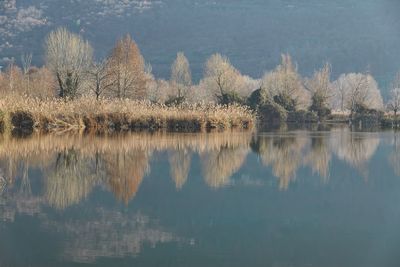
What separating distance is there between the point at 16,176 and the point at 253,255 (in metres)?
6.05

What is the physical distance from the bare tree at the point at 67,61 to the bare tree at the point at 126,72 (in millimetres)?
1999

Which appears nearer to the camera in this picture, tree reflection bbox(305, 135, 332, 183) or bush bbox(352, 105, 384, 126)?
tree reflection bbox(305, 135, 332, 183)

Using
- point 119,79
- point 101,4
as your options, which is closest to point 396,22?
point 101,4

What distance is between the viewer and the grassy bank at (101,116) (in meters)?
27.3

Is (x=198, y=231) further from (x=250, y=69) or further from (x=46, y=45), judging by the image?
(x=250, y=69)

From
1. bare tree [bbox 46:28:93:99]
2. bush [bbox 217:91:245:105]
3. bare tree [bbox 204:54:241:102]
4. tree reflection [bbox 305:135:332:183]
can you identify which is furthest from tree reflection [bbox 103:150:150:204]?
bare tree [bbox 204:54:241:102]

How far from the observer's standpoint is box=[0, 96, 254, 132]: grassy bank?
27.3m

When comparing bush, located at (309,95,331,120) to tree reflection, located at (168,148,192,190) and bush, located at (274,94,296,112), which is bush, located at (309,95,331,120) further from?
tree reflection, located at (168,148,192,190)

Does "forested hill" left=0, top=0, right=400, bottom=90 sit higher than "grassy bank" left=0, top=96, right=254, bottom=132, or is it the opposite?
"forested hill" left=0, top=0, right=400, bottom=90

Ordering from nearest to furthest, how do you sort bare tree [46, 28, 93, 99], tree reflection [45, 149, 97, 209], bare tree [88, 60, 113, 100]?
tree reflection [45, 149, 97, 209]
bare tree [46, 28, 93, 99]
bare tree [88, 60, 113, 100]

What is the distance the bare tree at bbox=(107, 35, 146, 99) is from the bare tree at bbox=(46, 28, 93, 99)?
200 centimetres

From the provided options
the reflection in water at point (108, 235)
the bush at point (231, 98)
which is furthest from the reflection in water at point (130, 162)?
the bush at point (231, 98)

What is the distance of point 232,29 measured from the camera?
15738 centimetres

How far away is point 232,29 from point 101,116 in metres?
132
